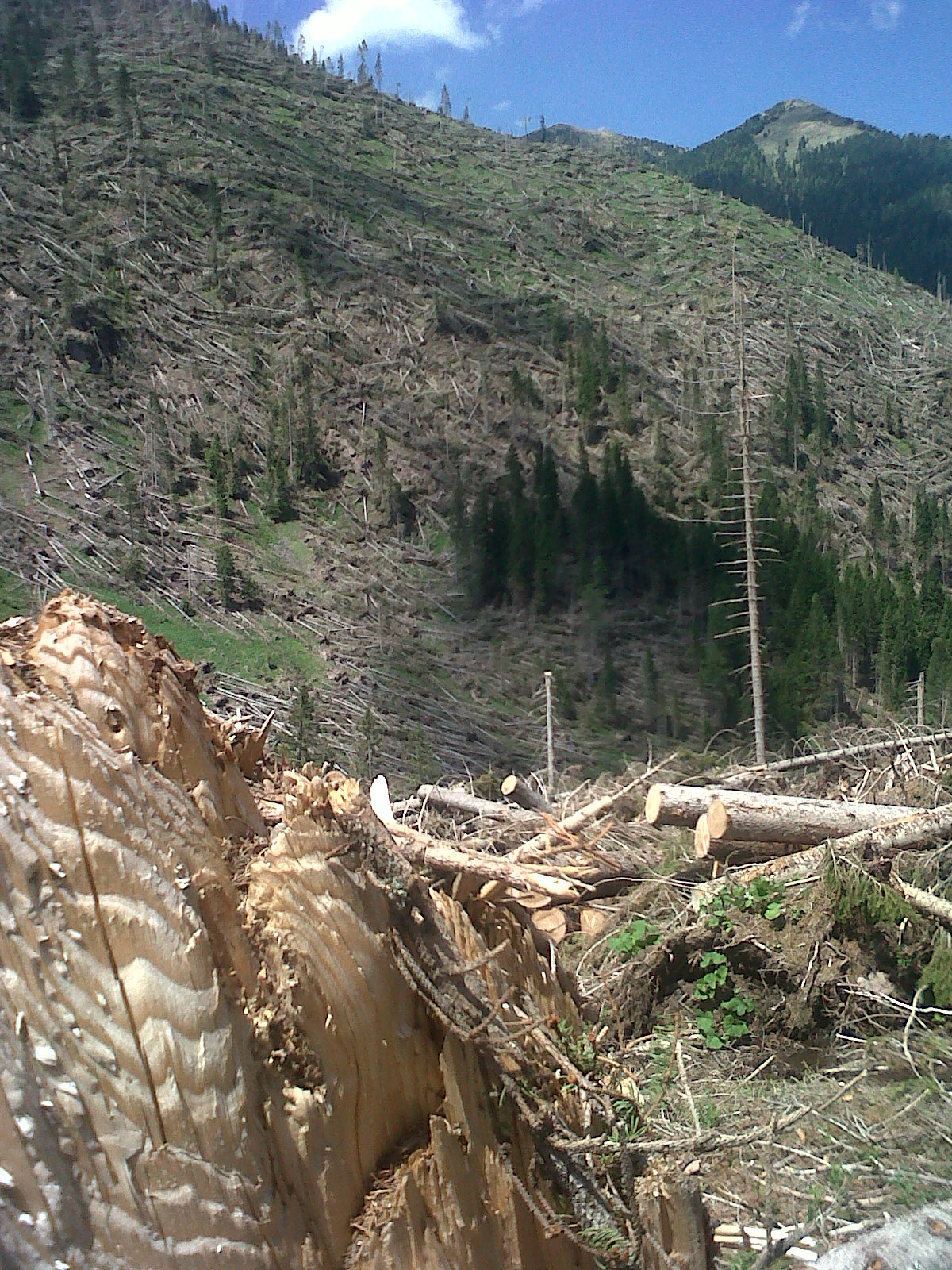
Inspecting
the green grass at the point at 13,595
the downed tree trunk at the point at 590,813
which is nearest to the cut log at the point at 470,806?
the downed tree trunk at the point at 590,813

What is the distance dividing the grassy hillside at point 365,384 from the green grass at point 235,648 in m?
0.10

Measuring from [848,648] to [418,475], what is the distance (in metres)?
13.3

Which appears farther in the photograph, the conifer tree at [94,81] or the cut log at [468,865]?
the conifer tree at [94,81]

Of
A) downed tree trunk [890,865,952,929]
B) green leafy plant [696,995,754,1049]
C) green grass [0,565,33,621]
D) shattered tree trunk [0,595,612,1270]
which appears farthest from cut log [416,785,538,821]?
green grass [0,565,33,621]

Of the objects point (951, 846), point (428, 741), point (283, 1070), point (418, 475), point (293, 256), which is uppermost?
point (293, 256)

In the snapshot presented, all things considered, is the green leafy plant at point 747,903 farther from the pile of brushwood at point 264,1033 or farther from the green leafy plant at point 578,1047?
the green leafy plant at point 578,1047

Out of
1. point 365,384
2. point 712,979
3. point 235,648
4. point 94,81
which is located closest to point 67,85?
point 94,81

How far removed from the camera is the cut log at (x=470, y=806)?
7242 millimetres

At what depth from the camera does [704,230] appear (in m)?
53.0

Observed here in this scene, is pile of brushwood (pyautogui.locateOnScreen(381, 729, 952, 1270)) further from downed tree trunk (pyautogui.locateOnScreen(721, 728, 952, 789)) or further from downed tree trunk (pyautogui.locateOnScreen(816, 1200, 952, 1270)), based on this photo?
downed tree trunk (pyautogui.locateOnScreen(721, 728, 952, 789))

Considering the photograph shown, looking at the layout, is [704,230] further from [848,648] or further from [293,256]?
[848,648]

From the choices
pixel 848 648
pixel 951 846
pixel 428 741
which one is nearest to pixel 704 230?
pixel 848 648

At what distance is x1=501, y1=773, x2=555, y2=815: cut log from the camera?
7.60m

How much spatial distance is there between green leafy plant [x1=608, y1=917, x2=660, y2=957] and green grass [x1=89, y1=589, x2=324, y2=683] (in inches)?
600
